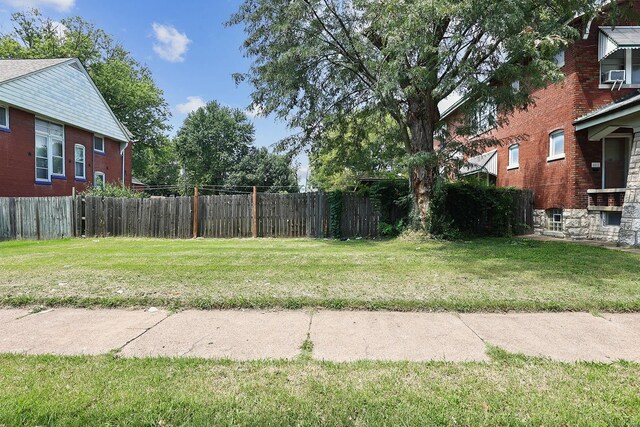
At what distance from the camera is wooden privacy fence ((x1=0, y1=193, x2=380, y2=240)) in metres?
12.0

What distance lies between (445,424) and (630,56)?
14368 mm

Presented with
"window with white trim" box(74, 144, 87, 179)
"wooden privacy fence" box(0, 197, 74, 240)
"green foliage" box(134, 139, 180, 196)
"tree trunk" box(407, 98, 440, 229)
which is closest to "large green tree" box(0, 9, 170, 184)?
"green foliage" box(134, 139, 180, 196)

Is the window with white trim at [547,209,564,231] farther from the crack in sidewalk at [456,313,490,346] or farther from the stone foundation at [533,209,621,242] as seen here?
the crack in sidewalk at [456,313,490,346]

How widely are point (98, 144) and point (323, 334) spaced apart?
21436 mm

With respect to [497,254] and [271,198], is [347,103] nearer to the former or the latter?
[271,198]

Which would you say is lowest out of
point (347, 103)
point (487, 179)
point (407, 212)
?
point (407, 212)

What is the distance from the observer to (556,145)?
12344mm

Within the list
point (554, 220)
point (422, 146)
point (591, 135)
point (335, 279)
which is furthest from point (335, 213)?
point (591, 135)

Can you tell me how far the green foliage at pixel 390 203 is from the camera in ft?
38.4

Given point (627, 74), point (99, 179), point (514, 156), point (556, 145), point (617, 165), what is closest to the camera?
point (627, 74)

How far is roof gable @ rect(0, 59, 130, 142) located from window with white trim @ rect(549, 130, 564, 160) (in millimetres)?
21244

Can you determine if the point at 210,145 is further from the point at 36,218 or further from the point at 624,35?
the point at 624,35

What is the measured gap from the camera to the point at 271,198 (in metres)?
12.1

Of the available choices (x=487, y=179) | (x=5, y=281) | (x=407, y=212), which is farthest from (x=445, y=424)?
(x=487, y=179)
